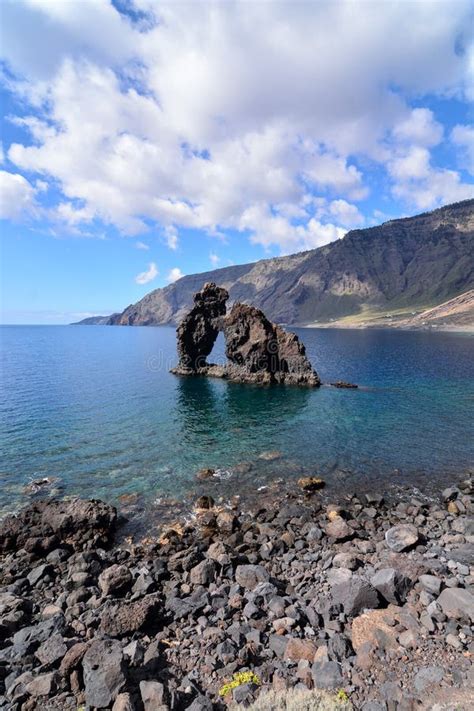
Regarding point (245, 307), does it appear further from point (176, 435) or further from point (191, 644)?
point (191, 644)

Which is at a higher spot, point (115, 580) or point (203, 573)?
point (115, 580)

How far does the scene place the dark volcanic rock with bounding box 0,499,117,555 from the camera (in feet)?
75.9

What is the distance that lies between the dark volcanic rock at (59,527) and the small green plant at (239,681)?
46.8 feet

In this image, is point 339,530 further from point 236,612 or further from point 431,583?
point 236,612

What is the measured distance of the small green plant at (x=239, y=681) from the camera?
1184 cm

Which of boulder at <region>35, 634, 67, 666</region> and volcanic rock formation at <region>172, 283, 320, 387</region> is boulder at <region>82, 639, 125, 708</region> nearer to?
boulder at <region>35, 634, 67, 666</region>

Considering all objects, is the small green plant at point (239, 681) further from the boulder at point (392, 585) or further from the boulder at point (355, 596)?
the boulder at point (392, 585)

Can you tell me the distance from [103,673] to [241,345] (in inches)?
2976

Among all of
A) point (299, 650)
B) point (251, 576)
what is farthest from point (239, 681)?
point (251, 576)

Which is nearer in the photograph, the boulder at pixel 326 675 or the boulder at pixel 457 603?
the boulder at pixel 326 675

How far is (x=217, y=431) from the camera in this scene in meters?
47.6

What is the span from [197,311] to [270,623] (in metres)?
83.1

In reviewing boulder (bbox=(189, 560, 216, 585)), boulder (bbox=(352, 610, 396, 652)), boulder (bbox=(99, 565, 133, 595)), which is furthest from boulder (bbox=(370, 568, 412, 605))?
boulder (bbox=(99, 565, 133, 595))

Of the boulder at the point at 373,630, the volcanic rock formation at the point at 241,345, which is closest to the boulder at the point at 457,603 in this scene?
the boulder at the point at 373,630
